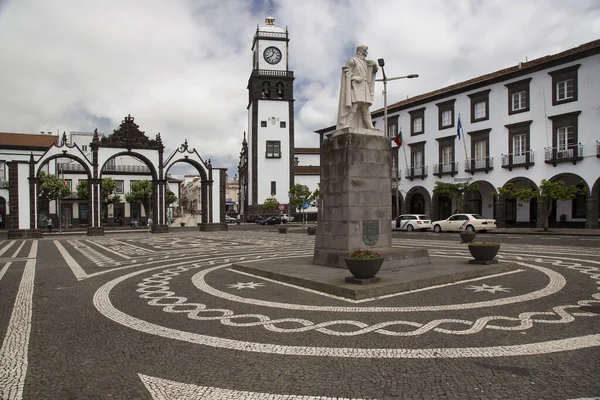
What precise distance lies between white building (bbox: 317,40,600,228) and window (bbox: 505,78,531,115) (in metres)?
0.07

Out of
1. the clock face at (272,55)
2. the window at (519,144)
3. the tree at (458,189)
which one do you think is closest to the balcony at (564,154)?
the window at (519,144)

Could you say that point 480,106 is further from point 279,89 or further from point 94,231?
point 94,231

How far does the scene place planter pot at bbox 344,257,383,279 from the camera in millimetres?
7751

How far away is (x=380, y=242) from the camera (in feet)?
35.8

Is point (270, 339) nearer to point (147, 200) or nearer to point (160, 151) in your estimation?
point (160, 151)

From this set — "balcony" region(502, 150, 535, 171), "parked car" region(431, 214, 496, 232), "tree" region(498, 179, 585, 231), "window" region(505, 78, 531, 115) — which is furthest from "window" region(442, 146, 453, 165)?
"tree" region(498, 179, 585, 231)

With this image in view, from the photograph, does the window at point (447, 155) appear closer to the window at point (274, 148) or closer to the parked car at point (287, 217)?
the parked car at point (287, 217)

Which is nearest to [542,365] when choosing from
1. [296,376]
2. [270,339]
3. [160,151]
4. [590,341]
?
[590,341]

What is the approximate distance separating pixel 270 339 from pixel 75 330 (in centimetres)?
267

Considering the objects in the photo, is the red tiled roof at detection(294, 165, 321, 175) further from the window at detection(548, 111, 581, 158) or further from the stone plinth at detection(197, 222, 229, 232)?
the window at detection(548, 111, 581, 158)

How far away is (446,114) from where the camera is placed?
1480 inches

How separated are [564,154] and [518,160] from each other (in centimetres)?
340

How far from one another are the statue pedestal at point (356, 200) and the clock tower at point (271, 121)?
1836 inches

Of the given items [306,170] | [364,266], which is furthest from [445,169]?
[364,266]
